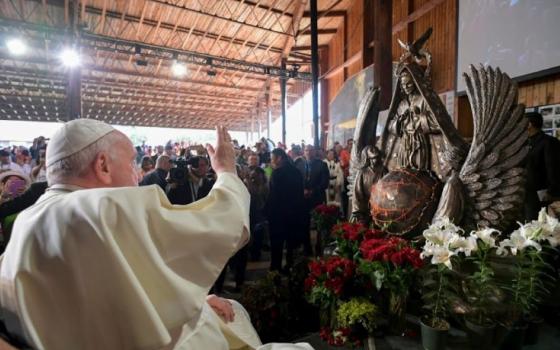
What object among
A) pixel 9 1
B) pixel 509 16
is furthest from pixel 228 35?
pixel 509 16

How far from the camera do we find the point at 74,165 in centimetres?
119

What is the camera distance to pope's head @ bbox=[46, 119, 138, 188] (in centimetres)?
119

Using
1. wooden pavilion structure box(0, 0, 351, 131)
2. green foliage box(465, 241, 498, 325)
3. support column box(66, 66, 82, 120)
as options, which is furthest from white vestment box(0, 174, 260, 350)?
support column box(66, 66, 82, 120)

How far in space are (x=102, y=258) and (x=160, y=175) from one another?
3144 mm

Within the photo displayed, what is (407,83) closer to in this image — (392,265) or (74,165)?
(392,265)

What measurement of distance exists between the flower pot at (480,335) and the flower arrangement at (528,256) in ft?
0.52

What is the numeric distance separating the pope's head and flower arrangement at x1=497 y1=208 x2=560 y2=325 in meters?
1.95

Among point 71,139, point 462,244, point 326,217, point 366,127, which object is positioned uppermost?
point 366,127

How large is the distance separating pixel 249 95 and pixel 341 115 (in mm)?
8604

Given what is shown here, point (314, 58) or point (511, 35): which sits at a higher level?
point (314, 58)

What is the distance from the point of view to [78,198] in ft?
3.35

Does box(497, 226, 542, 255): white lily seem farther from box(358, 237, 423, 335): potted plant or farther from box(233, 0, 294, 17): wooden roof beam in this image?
box(233, 0, 294, 17): wooden roof beam

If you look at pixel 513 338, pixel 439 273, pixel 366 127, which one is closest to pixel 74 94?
pixel 366 127

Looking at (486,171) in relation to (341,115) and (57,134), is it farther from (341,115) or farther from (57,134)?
(341,115)
